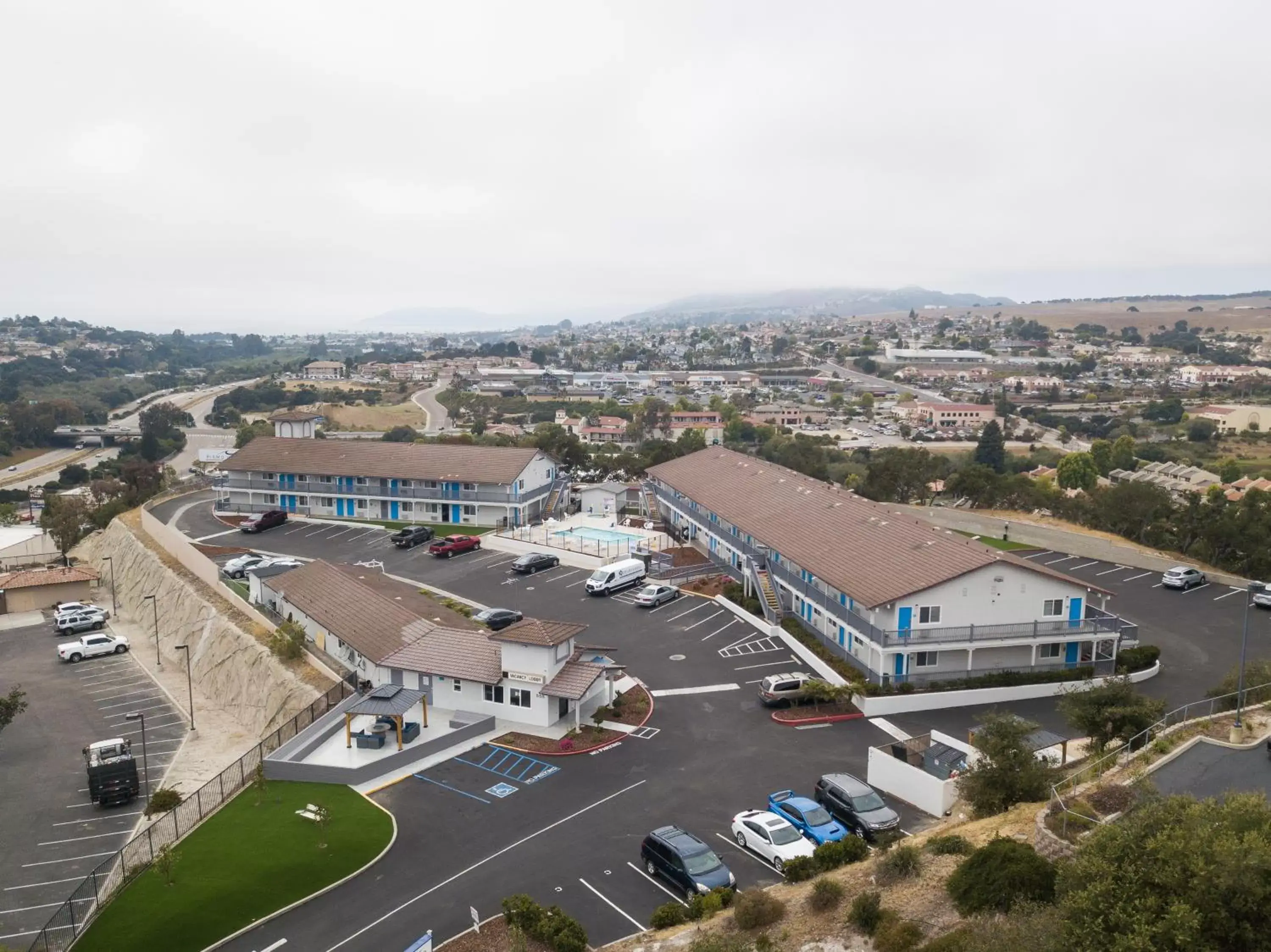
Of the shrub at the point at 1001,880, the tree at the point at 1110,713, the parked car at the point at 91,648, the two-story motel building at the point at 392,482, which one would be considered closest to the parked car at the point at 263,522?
the two-story motel building at the point at 392,482

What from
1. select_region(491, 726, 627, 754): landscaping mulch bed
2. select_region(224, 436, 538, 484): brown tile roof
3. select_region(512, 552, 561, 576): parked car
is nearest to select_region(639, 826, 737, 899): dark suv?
select_region(491, 726, 627, 754): landscaping mulch bed

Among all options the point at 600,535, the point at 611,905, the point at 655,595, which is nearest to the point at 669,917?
the point at 611,905

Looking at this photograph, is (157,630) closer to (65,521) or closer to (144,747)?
(144,747)

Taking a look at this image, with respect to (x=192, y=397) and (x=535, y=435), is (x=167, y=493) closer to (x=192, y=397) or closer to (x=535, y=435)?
(x=535, y=435)

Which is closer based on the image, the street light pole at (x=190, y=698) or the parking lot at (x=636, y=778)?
the parking lot at (x=636, y=778)

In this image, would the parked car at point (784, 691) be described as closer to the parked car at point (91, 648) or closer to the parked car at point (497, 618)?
the parked car at point (497, 618)

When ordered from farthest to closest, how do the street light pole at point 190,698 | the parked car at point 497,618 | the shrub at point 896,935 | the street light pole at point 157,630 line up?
1. the street light pole at point 157,630
2. the parked car at point 497,618
3. the street light pole at point 190,698
4. the shrub at point 896,935

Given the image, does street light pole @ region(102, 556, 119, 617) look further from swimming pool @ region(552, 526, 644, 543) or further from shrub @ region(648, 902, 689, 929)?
shrub @ region(648, 902, 689, 929)
